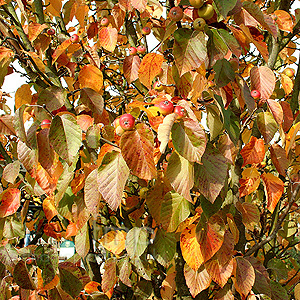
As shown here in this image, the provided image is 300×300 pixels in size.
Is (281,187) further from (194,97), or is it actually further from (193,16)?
(193,16)

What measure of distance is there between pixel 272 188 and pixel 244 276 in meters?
0.35

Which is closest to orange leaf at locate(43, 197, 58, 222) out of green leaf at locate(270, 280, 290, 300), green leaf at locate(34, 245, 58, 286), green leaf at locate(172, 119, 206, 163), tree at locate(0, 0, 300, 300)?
tree at locate(0, 0, 300, 300)

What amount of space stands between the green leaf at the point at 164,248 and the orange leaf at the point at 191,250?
0.10 m

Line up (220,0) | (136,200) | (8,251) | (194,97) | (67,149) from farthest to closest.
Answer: (136,200), (8,251), (194,97), (67,149), (220,0)

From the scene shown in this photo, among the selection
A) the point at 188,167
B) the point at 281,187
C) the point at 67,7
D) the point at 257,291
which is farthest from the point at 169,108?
the point at 67,7

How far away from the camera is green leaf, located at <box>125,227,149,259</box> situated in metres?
0.95

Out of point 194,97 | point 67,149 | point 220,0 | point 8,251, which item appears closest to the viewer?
point 220,0

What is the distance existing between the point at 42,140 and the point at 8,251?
20.2 inches

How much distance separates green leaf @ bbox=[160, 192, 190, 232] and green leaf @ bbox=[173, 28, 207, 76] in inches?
13.5

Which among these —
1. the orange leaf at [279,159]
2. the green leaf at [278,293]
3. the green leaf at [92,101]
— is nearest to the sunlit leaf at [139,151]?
the green leaf at [92,101]

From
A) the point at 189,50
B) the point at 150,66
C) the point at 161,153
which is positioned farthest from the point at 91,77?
the point at 189,50

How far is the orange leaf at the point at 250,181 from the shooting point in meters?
1.17

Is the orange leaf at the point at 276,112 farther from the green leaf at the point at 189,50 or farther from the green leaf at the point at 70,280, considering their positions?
the green leaf at the point at 70,280

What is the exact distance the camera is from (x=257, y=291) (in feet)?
3.53
